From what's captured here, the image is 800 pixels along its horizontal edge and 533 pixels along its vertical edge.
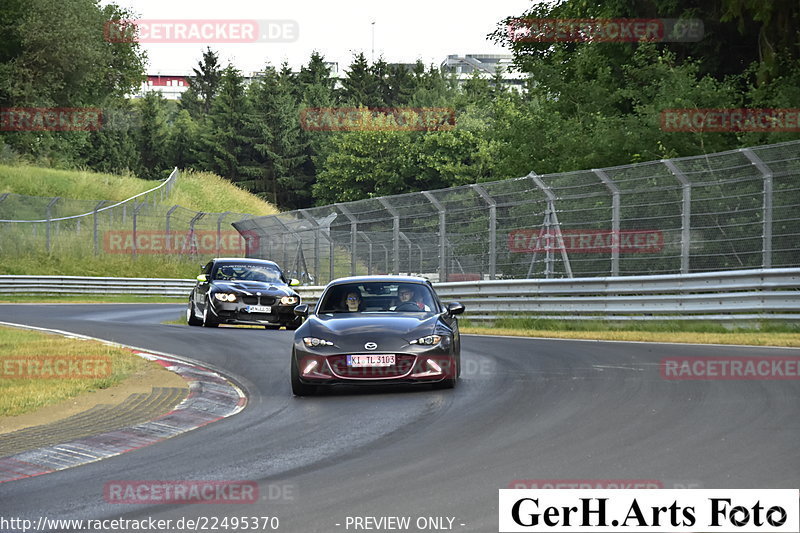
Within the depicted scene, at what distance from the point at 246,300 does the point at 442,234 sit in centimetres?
461

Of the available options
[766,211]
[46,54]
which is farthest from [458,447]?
[46,54]

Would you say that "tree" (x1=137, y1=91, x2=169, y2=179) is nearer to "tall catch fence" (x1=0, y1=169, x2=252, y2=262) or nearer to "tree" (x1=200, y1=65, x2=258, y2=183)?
"tree" (x1=200, y1=65, x2=258, y2=183)

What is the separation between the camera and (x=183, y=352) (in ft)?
53.5

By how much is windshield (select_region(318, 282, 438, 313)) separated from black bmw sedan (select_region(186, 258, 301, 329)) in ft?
30.9

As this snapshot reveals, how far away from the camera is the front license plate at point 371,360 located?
11023 mm

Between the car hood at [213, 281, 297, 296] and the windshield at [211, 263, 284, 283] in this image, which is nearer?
the car hood at [213, 281, 297, 296]

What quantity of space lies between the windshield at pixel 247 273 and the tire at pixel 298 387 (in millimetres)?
11679

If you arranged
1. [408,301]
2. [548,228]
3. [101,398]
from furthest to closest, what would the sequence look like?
[548,228]
[408,301]
[101,398]

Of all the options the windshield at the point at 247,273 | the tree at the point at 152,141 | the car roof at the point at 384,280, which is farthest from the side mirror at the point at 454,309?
the tree at the point at 152,141

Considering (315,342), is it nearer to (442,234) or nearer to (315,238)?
(442,234)

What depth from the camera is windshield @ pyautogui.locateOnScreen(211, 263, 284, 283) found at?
23.1 metres

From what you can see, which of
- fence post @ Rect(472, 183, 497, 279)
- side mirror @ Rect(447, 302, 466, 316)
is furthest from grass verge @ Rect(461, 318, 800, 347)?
side mirror @ Rect(447, 302, 466, 316)

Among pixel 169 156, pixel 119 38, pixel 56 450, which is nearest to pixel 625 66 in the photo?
pixel 56 450

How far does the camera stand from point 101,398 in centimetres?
1141
